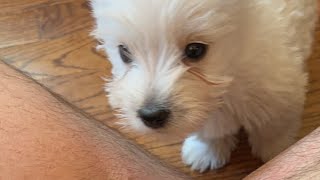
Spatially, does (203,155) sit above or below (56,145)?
below

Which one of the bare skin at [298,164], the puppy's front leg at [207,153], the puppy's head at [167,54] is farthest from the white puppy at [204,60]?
the bare skin at [298,164]

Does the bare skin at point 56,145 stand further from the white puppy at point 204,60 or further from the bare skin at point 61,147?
the white puppy at point 204,60

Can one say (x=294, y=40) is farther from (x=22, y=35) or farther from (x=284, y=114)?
(x=22, y=35)

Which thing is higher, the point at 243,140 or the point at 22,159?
the point at 22,159

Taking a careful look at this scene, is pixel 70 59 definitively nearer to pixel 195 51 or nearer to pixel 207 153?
pixel 207 153

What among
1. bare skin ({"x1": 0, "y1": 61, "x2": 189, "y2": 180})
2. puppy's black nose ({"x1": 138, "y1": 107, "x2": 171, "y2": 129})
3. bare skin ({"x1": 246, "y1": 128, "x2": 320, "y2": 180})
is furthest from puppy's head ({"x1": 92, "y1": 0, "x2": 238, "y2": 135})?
bare skin ({"x1": 246, "y1": 128, "x2": 320, "y2": 180})

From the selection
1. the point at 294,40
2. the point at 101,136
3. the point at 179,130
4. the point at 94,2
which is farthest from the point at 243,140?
the point at 101,136

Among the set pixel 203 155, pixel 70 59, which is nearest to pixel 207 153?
pixel 203 155

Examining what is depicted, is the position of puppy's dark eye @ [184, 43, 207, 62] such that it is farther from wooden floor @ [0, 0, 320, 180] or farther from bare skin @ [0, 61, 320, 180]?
wooden floor @ [0, 0, 320, 180]
